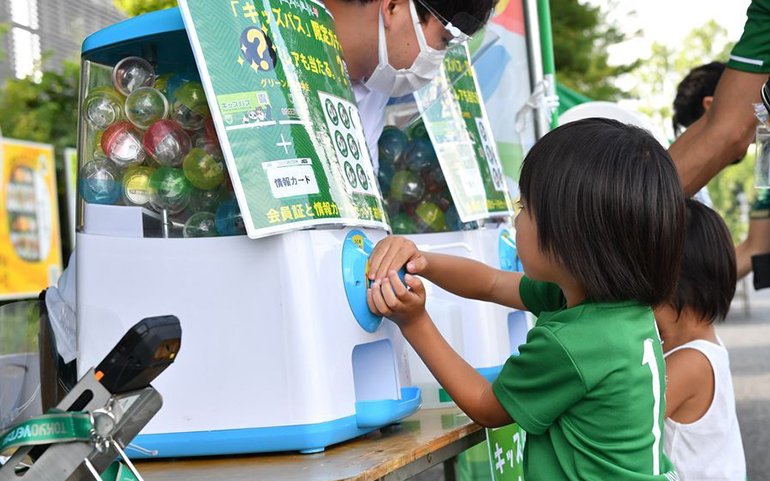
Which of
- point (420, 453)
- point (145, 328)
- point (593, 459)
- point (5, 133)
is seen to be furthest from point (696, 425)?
point (5, 133)

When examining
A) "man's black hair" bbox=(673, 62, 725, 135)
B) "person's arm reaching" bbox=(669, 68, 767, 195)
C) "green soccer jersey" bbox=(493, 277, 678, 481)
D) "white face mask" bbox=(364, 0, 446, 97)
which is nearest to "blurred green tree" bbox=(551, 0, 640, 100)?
"man's black hair" bbox=(673, 62, 725, 135)

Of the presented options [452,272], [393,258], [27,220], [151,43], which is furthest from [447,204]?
[27,220]

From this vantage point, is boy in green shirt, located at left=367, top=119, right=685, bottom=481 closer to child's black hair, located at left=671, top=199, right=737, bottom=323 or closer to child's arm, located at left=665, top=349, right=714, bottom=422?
child's arm, located at left=665, top=349, right=714, bottom=422

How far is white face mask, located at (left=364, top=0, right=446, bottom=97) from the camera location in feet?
6.59

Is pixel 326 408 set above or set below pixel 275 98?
below

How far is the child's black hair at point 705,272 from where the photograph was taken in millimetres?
2441

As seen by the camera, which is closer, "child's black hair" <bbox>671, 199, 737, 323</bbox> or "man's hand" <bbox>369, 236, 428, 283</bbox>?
"man's hand" <bbox>369, 236, 428, 283</bbox>

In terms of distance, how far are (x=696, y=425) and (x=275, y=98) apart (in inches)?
58.6

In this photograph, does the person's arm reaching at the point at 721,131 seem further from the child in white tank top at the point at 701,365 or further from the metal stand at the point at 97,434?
the metal stand at the point at 97,434

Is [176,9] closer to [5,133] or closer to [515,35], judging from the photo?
[515,35]

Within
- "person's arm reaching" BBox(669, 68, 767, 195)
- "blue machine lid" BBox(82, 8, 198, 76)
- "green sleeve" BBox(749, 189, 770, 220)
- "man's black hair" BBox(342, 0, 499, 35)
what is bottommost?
"green sleeve" BBox(749, 189, 770, 220)

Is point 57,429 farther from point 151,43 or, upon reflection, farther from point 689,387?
point 689,387

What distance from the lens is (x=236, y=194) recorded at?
1410mm

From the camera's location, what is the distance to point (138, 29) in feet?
5.17
